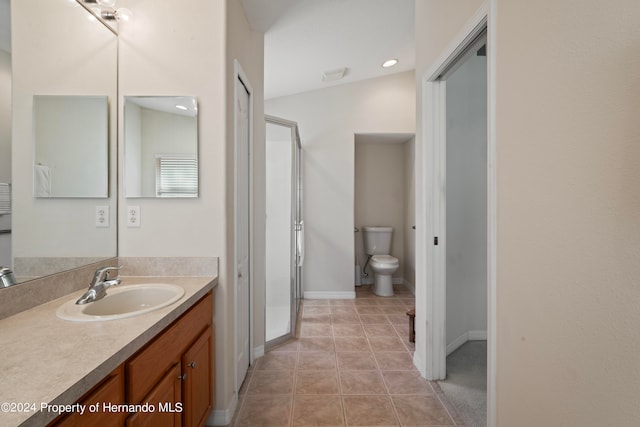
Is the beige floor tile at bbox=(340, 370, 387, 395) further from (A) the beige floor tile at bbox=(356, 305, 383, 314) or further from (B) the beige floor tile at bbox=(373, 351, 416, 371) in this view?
(A) the beige floor tile at bbox=(356, 305, 383, 314)

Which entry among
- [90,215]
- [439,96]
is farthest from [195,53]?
[439,96]

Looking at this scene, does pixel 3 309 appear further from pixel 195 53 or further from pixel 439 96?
pixel 439 96

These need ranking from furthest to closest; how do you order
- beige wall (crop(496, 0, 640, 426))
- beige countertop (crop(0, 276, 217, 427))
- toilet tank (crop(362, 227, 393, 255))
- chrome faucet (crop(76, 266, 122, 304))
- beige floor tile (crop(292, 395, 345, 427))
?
toilet tank (crop(362, 227, 393, 255)), beige floor tile (crop(292, 395, 345, 427)), chrome faucet (crop(76, 266, 122, 304)), beige wall (crop(496, 0, 640, 426)), beige countertop (crop(0, 276, 217, 427))

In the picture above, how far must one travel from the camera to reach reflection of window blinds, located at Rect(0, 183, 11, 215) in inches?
41.0

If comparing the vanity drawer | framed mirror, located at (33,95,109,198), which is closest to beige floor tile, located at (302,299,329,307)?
the vanity drawer

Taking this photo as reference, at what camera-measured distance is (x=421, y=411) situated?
5.48 ft

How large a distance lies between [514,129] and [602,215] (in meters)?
0.47

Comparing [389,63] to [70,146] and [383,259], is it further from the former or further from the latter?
[70,146]

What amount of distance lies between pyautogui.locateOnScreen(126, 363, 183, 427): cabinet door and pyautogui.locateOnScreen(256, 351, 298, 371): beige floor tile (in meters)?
1.05

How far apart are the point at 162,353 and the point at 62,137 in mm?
1131

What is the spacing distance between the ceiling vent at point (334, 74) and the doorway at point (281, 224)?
1.13 meters

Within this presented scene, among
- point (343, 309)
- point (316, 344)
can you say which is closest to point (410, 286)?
point (343, 309)

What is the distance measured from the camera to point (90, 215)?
1.46 m

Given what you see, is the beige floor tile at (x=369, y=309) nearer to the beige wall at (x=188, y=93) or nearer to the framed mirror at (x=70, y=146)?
the beige wall at (x=188, y=93)
